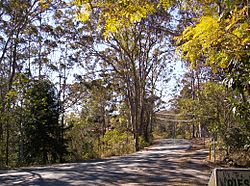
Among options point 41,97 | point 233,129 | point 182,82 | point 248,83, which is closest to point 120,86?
point 182,82

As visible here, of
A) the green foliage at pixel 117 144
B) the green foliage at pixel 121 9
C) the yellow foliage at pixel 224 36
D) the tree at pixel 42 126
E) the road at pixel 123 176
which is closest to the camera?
the yellow foliage at pixel 224 36

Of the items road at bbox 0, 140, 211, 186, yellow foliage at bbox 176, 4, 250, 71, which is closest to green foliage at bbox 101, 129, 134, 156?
road at bbox 0, 140, 211, 186

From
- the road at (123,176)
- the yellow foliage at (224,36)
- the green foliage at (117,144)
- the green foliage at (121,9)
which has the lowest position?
the road at (123,176)

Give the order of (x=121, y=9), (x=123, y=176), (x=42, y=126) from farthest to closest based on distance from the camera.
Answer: (x=42, y=126), (x=123, y=176), (x=121, y=9)

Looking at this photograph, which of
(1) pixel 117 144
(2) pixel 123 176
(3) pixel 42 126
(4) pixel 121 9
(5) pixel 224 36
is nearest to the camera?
(5) pixel 224 36

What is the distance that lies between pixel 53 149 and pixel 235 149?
12213mm

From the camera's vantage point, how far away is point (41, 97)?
21.6 metres

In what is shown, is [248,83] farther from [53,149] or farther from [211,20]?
[53,149]

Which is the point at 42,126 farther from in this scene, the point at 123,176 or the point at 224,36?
the point at 224,36

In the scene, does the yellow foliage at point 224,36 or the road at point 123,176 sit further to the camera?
the road at point 123,176

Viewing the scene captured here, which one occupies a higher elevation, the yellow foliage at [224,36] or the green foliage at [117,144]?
the yellow foliage at [224,36]

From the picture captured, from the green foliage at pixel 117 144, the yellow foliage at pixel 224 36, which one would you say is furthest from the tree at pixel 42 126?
the yellow foliage at pixel 224 36

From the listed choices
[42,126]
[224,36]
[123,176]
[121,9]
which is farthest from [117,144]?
[224,36]

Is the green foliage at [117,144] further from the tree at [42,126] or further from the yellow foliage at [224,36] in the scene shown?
the yellow foliage at [224,36]
